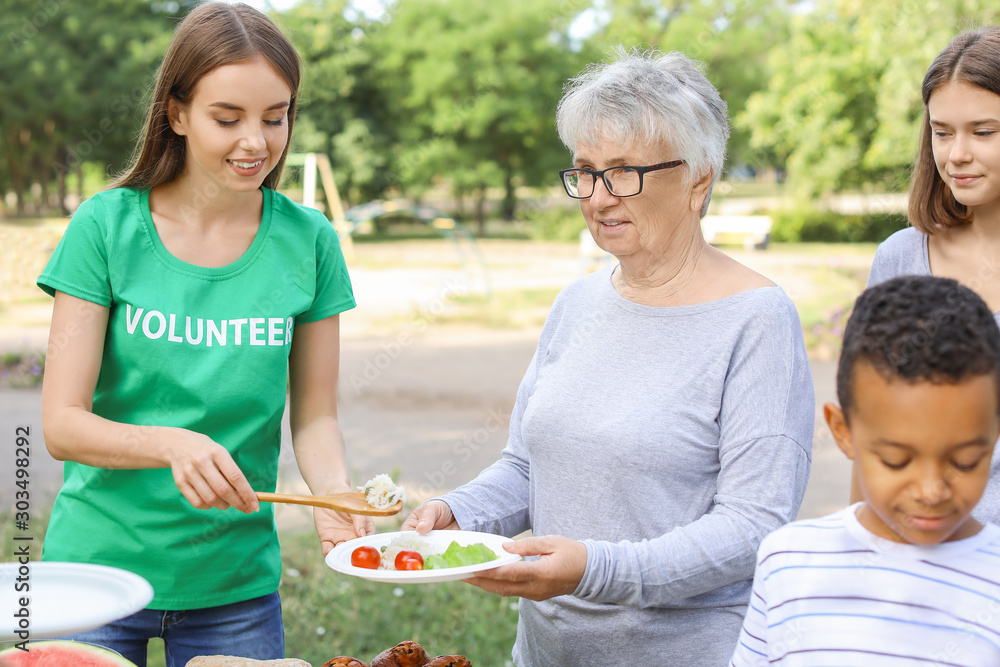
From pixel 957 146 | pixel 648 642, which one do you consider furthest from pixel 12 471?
pixel 957 146

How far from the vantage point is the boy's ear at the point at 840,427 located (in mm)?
1351

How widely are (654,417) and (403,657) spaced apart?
0.70 metres

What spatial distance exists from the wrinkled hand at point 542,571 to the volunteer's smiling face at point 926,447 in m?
0.57

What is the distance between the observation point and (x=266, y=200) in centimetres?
218

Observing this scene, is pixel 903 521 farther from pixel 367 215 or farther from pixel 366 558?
pixel 367 215

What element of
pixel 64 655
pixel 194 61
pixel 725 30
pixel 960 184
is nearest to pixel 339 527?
pixel 64 655

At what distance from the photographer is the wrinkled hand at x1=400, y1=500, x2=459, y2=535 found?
1980 millimetres

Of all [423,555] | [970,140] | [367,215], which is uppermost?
[970,140]

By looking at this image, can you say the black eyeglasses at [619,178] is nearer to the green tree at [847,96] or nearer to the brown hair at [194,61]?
the brown hair at [194,61]

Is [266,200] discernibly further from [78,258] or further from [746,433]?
[746,433]

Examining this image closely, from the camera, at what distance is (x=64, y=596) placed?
63.2 inches

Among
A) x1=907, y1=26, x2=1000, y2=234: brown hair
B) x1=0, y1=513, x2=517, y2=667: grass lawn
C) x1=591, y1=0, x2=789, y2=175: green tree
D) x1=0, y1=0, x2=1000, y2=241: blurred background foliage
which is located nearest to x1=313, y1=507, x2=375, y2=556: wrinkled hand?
x1=907, y1=26, x2=1000, y2=234: brown hair

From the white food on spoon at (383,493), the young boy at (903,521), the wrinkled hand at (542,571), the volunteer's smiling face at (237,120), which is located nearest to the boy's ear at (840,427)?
the young boy at (903,521)

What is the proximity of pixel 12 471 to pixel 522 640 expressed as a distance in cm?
546
